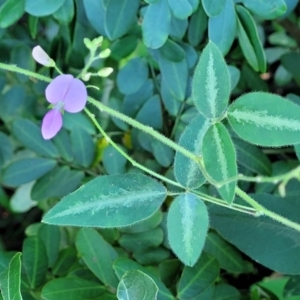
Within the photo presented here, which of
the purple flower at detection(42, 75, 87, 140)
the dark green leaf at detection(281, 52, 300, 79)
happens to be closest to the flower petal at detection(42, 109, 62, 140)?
the purple flower at detection(42, 75, 87, 140)

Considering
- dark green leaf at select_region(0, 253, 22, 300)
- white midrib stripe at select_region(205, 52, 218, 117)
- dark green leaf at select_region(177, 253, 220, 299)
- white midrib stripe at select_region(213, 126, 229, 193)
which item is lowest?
dark green leaf at select_region(177, 253, 220, 299)

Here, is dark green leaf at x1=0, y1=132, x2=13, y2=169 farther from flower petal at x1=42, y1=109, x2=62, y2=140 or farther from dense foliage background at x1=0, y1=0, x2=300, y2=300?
flower petal at x1=42, y1=109, x2=62, y2=140

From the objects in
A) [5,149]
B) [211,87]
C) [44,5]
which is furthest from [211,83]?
[5,149]

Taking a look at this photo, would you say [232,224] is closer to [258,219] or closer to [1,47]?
[258,219]

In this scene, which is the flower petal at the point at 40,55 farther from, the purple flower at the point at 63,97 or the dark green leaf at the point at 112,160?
the dark green leaf at the point at 112,160

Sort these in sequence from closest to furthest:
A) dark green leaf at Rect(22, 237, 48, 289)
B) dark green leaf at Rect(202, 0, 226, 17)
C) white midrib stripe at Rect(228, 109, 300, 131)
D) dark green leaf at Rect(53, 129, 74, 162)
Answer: white midrib stripe at Rect(228, 109, 300, 131) < dark green leaf at Rect(202, 0, 226, 17) < dark green leaf at Rect(22, 237, 48, 289) < dark green leaf at Rect(53, 129, 74, 162)
